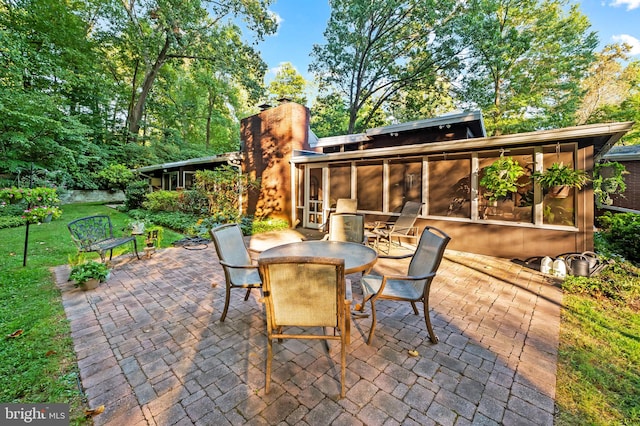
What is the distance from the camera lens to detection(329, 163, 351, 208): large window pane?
25.6 ft

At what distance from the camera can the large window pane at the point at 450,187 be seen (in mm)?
5758

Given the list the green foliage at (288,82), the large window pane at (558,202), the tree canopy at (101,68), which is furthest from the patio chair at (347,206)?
the green foliage at (288,82)

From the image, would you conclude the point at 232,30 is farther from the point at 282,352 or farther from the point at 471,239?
the point at 282,352

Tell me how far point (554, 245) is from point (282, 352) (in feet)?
17.3

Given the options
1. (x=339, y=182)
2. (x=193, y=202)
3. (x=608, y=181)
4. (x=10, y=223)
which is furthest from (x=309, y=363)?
(x=10, y=223)

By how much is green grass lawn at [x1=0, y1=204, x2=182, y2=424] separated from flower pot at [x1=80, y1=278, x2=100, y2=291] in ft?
0.93

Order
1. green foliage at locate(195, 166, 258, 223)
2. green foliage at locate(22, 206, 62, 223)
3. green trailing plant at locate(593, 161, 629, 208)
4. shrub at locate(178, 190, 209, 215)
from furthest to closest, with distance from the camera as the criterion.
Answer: shrub at locate(178, 190, 209, 215), green foliage at locate(195, 166, 258, 223), green trailing plant at locate(593, 161, 629, 208), green foliage at locate(22, 206, 62, 223)

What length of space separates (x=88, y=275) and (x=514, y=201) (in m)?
7.46

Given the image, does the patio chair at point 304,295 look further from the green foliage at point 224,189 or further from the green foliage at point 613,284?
the green foliage at point 224,189

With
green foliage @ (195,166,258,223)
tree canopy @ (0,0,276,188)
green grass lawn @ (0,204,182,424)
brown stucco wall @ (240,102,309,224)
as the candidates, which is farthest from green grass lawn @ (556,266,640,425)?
tree canopy @ (0,0,276,188)

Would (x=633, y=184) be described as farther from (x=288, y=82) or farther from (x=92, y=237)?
(x=288, y=82)

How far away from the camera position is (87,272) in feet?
12.0

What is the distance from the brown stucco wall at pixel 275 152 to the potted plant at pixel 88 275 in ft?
19.0

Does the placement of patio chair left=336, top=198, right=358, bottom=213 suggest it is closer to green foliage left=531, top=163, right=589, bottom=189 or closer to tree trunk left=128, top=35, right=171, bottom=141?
green foliage left=531, top=163, right=589, bottom=189
